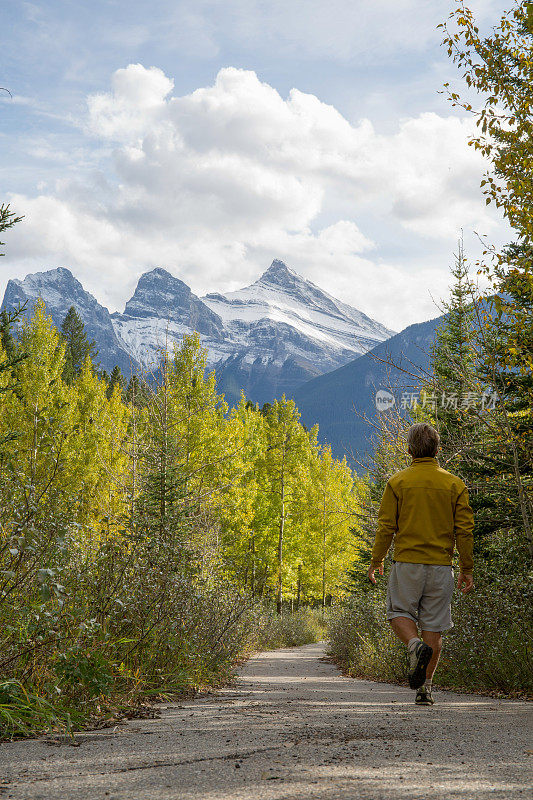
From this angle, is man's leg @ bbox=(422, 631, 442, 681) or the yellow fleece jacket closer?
the yellow fleece jacket

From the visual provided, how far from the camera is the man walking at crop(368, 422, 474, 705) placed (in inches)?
202

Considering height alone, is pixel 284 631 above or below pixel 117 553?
below

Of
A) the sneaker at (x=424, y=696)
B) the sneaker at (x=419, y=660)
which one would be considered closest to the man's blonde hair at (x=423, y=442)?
the sneaker at (x=419, y=660)

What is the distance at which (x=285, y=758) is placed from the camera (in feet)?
10.4

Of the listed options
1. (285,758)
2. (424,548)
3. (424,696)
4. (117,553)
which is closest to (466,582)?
(424,548)

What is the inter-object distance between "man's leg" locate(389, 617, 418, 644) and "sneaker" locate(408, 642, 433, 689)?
0.17 m

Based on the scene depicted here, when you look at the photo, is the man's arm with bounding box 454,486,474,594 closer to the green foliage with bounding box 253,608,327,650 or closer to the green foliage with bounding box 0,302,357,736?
the green foliage with bounding box 0,302,357,736

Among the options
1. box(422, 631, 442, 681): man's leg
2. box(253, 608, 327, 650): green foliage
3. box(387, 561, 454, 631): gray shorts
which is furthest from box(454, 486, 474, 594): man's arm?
box(253, 608, 327, 650): green foliage

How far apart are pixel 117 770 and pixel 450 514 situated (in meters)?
3.05

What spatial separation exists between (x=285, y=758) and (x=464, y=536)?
2.47m

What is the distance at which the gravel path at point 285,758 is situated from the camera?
2.65 meters

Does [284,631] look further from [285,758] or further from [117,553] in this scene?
[285,758]

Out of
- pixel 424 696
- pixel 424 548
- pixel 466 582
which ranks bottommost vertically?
pixel 424 696
